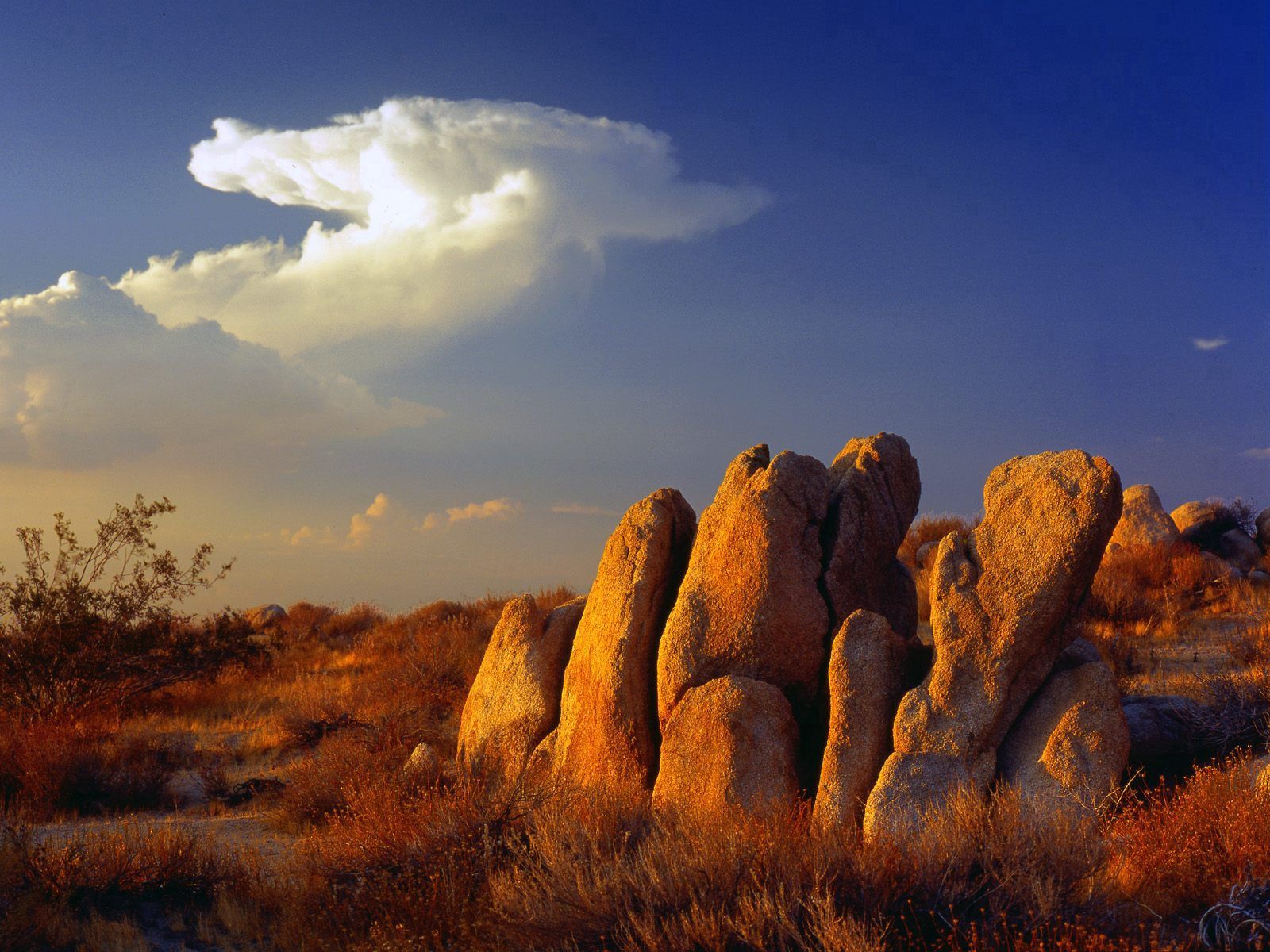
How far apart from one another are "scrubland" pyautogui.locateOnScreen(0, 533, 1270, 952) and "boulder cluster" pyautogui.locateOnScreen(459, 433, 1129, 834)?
49 cm

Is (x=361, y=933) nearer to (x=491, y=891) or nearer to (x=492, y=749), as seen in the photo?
(x=491, y=891)

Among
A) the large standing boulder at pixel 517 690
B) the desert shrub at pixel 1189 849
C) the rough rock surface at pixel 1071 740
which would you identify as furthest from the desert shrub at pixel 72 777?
the desert shrub at pixel 1189 849

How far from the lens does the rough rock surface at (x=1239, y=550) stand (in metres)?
22.5

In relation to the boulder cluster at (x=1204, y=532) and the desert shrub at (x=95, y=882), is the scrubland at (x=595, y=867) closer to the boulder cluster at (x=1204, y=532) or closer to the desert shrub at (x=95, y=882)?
A: the desert shrub at (x=95, y=882)

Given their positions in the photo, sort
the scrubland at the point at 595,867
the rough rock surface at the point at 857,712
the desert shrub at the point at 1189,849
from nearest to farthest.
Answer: the scrubland at the point at 595,867 < the desert shrub at the point at 1189,849 < the rough rock surface at the point at 857,712

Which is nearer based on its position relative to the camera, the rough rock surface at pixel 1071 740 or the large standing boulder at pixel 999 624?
the rough rock surface at pixel 1071 740

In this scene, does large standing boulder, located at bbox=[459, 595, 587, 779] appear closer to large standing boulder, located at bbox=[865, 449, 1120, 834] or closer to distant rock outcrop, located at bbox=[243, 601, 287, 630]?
large standing boulder, located at bbox=[865, 449, 1120, 834]

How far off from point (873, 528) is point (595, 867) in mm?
4364

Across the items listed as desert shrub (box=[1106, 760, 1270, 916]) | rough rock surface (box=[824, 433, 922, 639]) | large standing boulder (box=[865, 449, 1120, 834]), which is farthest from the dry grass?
rough rock surface (box=[824, 433, 922, 639])

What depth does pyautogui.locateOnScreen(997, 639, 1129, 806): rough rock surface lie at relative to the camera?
7559 millimetres

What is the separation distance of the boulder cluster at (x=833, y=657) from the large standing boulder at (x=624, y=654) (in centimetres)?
2

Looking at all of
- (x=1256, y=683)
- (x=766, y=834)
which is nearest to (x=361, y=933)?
(x=766, y=834)

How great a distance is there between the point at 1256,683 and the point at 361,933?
9159 mm

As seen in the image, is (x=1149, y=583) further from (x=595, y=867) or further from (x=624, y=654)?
(x=595, y=867)
